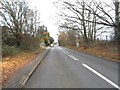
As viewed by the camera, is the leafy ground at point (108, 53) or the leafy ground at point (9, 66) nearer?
the leafy ground at point (9, 66)

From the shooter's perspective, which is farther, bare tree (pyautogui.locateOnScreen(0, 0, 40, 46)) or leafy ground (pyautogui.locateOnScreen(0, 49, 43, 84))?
bare tree (pyautogui.locateOnScreen(0, 0, 40, 46))

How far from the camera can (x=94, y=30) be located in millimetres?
55750

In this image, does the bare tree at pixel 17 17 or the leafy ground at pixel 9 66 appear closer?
the leafy ground at pixel 9 66

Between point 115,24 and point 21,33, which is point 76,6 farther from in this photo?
point 21,33

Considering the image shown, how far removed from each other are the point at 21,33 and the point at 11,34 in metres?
1.53

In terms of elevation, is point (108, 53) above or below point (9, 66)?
below

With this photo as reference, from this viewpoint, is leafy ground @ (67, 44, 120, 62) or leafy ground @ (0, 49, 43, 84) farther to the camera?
leafy ground @ (67, 44, 120, 62)

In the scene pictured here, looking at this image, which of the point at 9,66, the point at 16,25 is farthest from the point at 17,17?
the point at 9,66

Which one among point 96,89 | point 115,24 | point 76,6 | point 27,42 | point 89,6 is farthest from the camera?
point 27,42

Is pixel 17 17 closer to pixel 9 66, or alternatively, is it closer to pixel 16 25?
pixel 16 25

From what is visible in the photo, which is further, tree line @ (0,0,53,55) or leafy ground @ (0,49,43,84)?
tree line @ (0,0,53,55)

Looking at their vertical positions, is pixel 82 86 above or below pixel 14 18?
below

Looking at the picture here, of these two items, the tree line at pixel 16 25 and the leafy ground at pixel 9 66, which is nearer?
the leafy ground at pixel 9 66

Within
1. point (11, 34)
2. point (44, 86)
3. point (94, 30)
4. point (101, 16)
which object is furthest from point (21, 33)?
point (44, 86)
